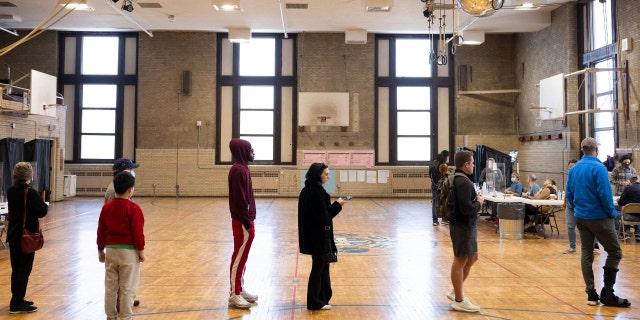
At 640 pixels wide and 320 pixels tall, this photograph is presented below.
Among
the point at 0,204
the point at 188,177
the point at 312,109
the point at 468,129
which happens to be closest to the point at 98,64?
the point at 188,177

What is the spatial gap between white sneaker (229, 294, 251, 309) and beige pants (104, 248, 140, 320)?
1062 mm

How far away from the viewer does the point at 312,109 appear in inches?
716

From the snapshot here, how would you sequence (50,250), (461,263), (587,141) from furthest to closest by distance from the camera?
(50,250) → (587,141) → (461,263)

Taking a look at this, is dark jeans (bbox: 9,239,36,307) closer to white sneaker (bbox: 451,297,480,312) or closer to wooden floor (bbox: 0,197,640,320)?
wooden floor (bbox: 0,197,640,320)

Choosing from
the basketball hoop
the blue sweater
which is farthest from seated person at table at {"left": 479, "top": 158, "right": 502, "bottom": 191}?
the basketball hoop

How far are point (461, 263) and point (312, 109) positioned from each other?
14.2 meters

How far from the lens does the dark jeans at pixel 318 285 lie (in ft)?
14.2

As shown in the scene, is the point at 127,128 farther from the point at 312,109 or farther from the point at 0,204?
the point at 0,204

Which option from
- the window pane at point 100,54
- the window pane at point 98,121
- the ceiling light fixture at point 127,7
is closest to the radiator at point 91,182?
the window pane at point 98,121

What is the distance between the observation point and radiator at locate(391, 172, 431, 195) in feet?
60.3

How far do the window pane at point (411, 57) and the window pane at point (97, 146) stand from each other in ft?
35.3

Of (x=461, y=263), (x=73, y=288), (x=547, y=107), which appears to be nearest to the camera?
(x=461, y=263)

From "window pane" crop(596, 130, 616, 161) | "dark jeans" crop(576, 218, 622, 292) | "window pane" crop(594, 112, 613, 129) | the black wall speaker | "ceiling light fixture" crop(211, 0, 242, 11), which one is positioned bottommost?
"dark jeans" crop(576, 218, 622, 292)

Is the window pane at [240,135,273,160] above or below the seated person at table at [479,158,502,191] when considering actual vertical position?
above
